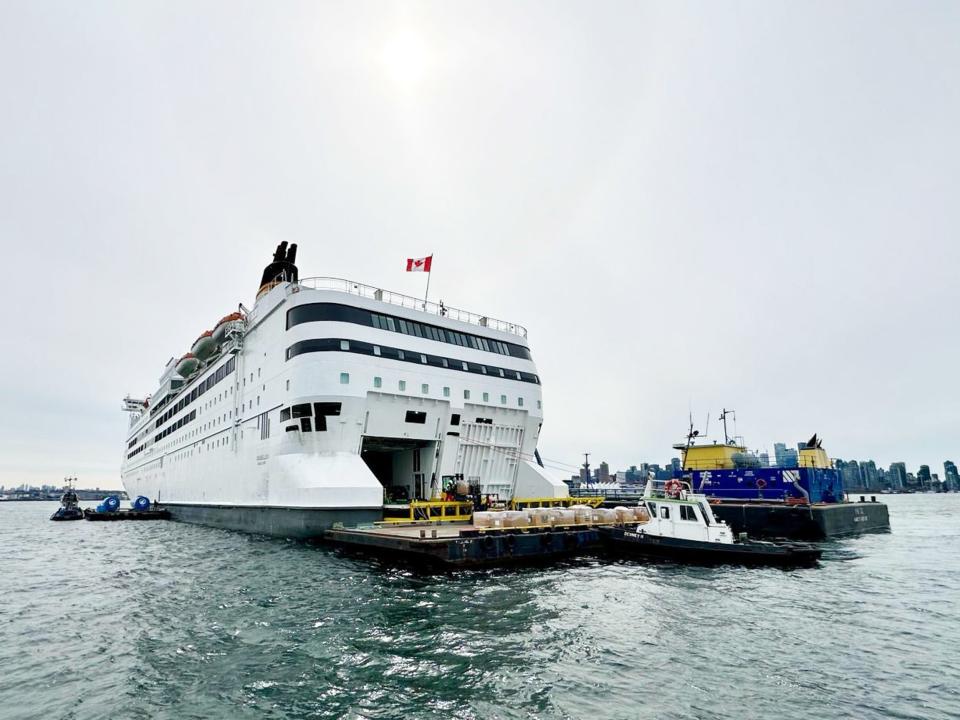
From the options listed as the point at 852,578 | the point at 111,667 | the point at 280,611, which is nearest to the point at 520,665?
the point at 280,611

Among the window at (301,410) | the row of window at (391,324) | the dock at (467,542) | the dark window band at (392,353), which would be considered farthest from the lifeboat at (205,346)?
the dock at (467,542)

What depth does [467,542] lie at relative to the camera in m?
17.8

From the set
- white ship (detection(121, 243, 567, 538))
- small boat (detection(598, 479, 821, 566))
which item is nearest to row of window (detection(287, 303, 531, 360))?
white ship (detection(121, 243, 567, 538))

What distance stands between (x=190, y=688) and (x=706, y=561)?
59.5 ft

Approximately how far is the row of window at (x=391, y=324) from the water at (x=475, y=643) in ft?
38.8

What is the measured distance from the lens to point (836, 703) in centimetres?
784

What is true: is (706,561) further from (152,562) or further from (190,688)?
(152,562)

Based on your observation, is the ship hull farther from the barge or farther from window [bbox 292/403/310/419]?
the barge

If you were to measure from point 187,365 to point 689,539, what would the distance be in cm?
4774

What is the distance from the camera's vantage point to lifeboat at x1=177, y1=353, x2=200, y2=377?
49.5 m

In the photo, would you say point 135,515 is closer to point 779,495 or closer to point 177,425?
point 177,425

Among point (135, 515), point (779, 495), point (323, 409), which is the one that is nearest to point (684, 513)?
point (323, 409)

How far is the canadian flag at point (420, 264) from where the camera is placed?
2885 cm

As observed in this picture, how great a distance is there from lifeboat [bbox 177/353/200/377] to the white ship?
1403 centimetres
